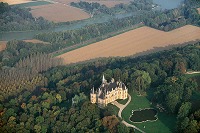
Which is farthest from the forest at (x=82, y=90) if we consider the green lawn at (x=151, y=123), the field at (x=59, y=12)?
the field at (x=59, y=12)

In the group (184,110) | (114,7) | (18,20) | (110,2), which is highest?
(110,2)

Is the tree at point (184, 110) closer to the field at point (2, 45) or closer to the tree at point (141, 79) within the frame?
the tree at point (141, 79)

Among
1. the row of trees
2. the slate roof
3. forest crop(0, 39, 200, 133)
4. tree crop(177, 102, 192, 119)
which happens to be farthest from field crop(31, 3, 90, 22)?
tree crop(177, 102, 192, 119)

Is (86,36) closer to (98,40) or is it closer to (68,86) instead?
(98,40)

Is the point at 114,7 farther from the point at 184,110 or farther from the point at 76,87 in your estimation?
the point at 184,110

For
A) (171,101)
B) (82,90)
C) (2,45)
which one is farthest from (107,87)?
(2,45)

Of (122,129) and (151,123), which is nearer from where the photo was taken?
(122,129)

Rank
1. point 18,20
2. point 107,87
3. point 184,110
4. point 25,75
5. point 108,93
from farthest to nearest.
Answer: point 18,20 → point 25,75 → point 107,87 → point 108,93 → point 184,110

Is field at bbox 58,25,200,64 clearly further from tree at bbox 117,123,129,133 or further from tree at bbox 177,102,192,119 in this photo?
tree at bbox 117,123,129,133
